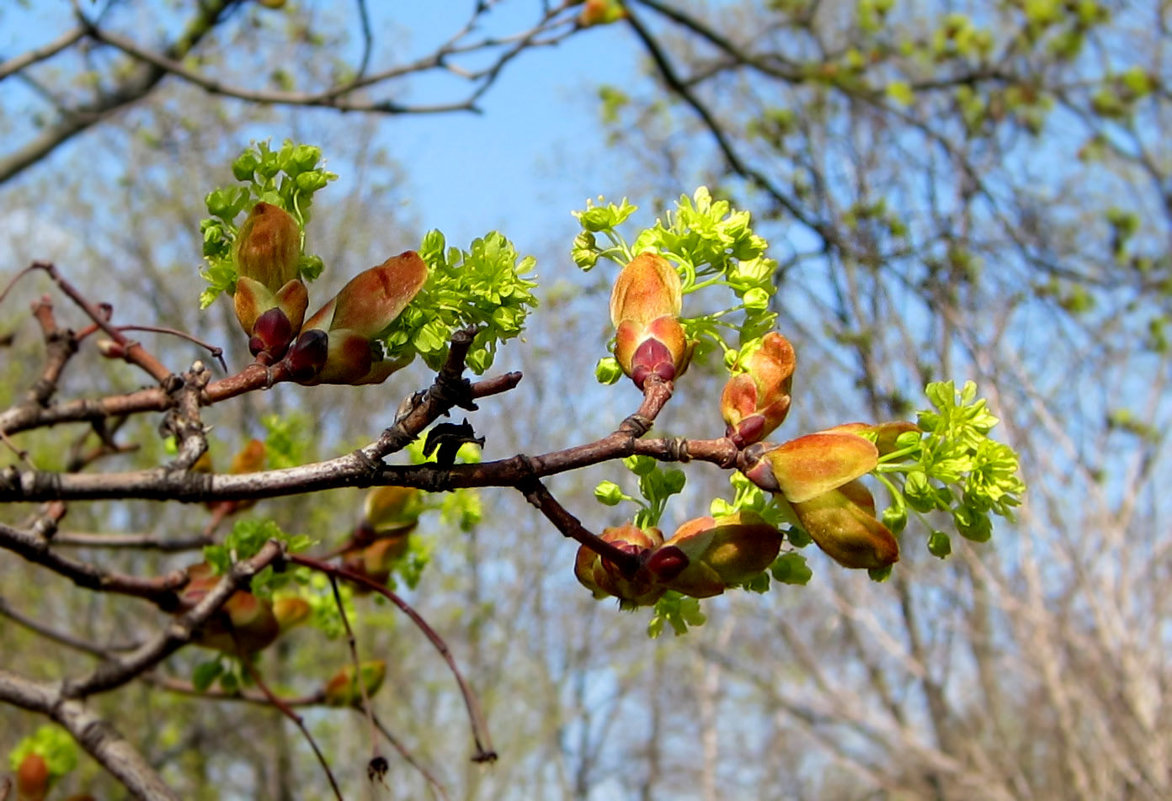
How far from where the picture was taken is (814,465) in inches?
36.6

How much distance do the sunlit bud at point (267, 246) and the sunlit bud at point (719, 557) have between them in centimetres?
45

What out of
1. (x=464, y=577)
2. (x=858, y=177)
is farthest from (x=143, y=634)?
(x=858, y=177)

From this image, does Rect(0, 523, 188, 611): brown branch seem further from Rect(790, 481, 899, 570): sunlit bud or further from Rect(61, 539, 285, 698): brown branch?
Rect(790, 481, 899, 570): sunlit bud

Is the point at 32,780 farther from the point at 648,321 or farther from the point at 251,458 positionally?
the point at 648,321

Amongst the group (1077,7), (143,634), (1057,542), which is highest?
(1077,7)

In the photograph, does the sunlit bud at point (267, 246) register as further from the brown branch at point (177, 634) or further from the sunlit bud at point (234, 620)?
the sunlit bud at point (234, 620)

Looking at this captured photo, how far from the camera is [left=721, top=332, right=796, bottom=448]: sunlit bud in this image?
995 mm

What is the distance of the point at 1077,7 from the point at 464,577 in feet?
19.3

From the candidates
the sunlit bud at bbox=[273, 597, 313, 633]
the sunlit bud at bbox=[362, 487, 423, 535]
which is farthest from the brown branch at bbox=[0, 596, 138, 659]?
the sunlit bud at bbox=[362, 487, 423, 535]

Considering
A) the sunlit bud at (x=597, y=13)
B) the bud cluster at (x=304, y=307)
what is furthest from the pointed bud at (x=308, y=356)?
the sunlit bud at (x=597, y=13)

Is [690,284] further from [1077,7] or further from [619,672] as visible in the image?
[619,672]

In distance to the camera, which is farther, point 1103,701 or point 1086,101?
point 1086,101

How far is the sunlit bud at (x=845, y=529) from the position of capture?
950 mm

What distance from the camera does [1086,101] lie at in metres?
5.61
